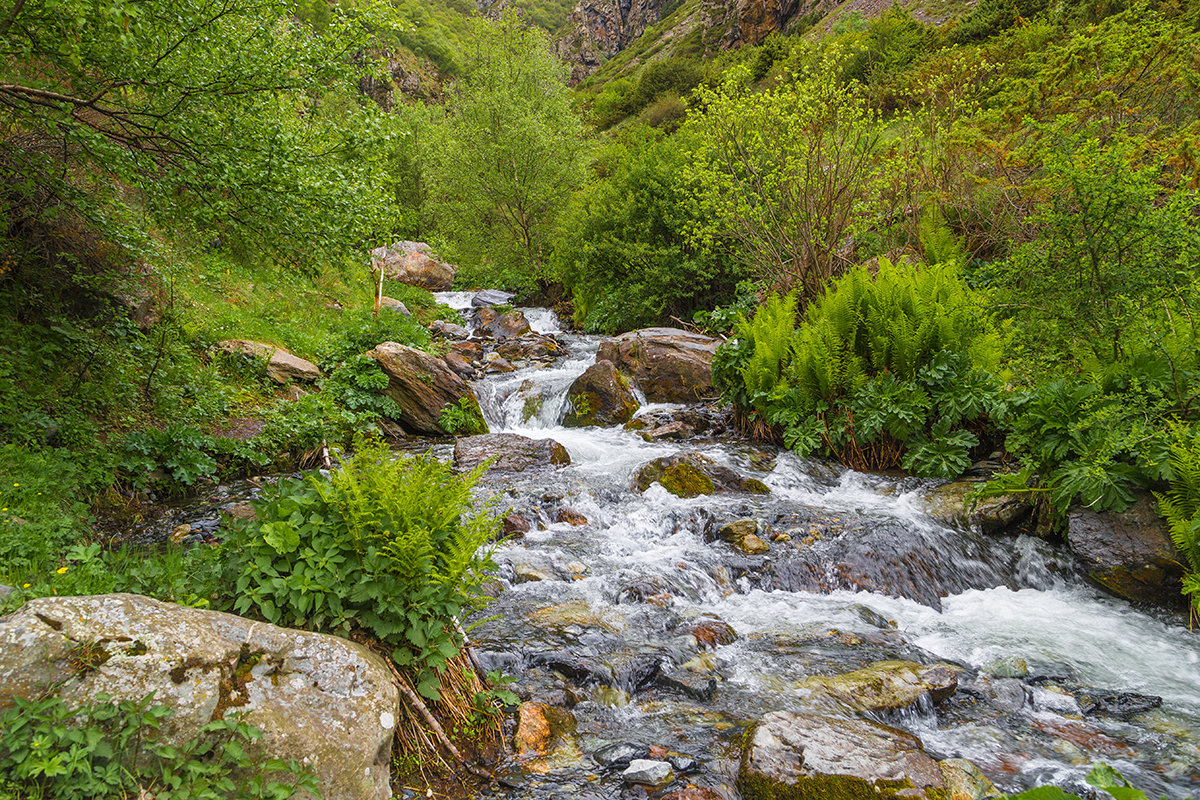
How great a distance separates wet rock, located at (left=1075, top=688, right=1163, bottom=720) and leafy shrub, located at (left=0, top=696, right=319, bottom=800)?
441cm

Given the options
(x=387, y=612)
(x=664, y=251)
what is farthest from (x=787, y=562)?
(x=664, y=251)

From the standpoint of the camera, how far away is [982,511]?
231 inches

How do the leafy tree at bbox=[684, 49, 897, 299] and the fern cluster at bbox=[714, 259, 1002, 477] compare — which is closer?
the fern cluster at bbox=[714, 259, 1002, 477]

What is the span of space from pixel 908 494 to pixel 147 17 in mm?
8289

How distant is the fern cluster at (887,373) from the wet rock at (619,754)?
17.7 ft

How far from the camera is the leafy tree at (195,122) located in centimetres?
458

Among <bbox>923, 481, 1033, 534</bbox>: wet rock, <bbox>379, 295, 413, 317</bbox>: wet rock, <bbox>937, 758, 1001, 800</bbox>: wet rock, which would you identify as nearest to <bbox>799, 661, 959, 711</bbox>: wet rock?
<bbox>937, 758, 1001, 800</bbox>: wet rock

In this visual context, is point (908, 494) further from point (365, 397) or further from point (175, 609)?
point (365, 397)

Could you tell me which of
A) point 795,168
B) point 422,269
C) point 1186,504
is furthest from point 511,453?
point 422,269

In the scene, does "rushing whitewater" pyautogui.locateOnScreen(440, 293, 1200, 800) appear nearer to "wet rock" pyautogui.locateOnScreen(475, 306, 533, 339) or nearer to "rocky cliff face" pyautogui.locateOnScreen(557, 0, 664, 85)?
"wet rock" pyautogui.locateOnScreen(475, 306, 533, 339)

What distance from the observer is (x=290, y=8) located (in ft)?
17.7

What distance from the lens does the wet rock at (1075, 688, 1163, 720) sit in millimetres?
3592

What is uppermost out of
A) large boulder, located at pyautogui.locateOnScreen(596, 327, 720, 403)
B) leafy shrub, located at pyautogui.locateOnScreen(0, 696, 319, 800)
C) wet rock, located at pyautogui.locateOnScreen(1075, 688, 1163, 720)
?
leafy shrub, located at pyautogui.locateOnScreen(0, 696, 319, 800)

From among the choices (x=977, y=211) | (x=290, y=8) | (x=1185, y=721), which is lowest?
(x=1185, y=721)
